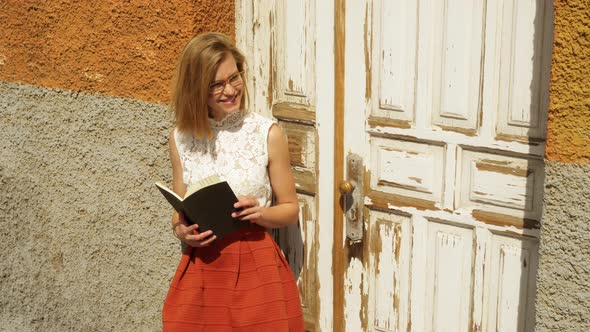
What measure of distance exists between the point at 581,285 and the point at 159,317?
2292 millimetres

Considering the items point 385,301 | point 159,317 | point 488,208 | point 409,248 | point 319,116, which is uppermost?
Result: point 319,116

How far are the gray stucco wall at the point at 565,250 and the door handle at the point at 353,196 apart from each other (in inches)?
39.3

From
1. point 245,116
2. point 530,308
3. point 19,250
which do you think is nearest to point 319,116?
point 245,116

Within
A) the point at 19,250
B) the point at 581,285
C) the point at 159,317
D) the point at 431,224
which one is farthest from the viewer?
the point at 19,250

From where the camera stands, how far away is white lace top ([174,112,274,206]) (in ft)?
11.6

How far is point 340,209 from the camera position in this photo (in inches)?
152

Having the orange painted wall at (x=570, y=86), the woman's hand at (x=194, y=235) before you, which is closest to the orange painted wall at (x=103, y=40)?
the woman's hand at (x=194, y=235)

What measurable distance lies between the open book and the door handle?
583 millimetres

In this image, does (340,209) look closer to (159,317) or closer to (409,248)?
(409,248)

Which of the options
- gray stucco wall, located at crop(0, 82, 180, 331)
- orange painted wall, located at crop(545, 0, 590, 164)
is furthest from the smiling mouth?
orange painted wall, located at crop(545, 0, 590, 164)

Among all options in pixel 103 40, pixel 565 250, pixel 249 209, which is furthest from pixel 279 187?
pixel 103 40

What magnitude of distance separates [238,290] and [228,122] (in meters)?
0.69

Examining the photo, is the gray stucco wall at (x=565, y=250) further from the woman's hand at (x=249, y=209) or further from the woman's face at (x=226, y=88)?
the woman's face at (x=226, y=88)

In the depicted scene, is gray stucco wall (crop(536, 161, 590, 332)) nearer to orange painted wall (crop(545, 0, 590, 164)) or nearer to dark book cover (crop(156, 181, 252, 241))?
orange painted wall (crop(545, 0, 590, 164))
